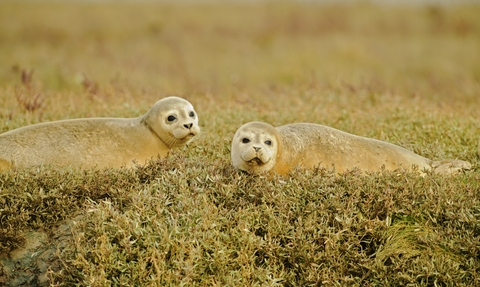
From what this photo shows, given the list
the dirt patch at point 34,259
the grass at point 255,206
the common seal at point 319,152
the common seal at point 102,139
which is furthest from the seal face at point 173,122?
the dirt patch at point 34,259

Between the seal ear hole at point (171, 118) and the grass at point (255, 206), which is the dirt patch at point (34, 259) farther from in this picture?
the seal ear hole at point (171, 118)

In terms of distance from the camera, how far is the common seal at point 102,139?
6.58 meters

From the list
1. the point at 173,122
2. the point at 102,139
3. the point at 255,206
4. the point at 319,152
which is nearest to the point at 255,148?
the point at 255,206

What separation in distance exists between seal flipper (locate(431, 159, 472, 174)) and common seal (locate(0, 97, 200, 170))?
2.28 metres

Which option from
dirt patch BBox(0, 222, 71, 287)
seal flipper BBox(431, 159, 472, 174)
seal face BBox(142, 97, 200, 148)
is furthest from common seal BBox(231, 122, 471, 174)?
dirt patch BBox(0, 222, 71, 287)

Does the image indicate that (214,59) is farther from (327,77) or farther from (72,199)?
Result: (72,199)

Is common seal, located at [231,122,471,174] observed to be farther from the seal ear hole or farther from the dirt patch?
the dirt patch

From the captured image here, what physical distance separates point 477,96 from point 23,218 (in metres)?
8.97

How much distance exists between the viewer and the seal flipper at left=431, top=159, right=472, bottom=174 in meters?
6.44

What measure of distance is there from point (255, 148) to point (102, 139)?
1812 millimetres

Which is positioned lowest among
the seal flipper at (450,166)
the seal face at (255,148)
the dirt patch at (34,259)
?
the dirt patch at (34,259)

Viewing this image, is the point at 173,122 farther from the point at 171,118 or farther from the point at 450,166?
the point at 450,166

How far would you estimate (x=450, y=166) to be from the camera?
6488mm

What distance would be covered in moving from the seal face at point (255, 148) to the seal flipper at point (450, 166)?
1535 mm
